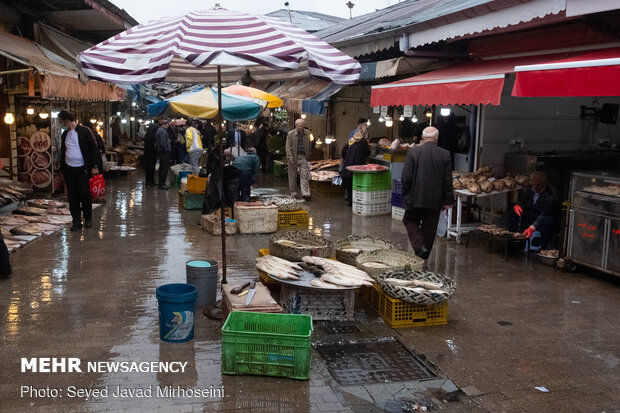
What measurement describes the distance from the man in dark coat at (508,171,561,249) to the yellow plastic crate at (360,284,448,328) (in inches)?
148

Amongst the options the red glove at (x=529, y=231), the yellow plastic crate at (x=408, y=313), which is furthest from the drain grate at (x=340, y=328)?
the red glove at (x=529, y=231)

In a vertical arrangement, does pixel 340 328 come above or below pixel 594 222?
below

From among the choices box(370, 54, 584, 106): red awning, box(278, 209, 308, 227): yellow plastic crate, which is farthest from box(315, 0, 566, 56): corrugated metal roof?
box(278, 209, 308, 227): yellow plastic crate

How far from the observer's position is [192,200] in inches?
533

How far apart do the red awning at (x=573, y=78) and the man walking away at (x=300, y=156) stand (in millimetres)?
8241

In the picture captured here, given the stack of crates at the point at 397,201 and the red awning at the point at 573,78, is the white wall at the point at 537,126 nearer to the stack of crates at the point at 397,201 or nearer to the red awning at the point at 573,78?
the stack of crates at the point at 397,201

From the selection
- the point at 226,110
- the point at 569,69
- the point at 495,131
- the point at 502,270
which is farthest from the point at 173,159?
the point at 569,69

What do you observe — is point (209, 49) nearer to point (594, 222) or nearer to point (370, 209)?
point (594, 222)

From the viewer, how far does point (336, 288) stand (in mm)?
5969

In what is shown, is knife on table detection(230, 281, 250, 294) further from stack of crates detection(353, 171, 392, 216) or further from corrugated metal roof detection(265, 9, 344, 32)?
corrugated metal roof detection(265, 9, 344, 32)

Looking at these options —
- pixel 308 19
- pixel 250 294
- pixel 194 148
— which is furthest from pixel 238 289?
pixel 308 19

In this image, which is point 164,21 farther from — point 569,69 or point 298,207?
point 298,207

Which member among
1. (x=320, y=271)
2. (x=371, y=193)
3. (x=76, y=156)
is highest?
(x=76, y=156)

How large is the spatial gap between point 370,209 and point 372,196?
30 centimetres
